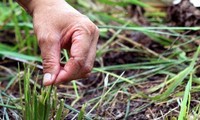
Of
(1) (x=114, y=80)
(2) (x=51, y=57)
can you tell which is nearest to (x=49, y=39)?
(2) (x=51, y=57)

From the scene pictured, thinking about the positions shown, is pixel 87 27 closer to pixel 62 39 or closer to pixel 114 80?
pixel 62 39

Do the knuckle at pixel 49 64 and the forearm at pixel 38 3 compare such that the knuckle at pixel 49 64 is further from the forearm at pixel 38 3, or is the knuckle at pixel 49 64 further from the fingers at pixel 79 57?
the forearm at pixel 38 3

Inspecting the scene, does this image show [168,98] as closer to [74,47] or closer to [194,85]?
[194,85]

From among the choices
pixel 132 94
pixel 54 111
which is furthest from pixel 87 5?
pixel 54 111

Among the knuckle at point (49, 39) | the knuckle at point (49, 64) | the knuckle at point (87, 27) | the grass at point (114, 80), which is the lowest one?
the grass at point (114, 80)

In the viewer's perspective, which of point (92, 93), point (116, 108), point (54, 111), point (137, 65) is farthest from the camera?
point (137, 65)

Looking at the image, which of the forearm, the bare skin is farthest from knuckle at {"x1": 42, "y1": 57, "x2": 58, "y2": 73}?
the forearm

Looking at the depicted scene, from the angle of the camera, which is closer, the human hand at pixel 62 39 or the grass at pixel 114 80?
the human hand at pixel 62 39

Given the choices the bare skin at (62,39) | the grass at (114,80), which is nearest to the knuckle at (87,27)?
the bare skin at (62,39)
